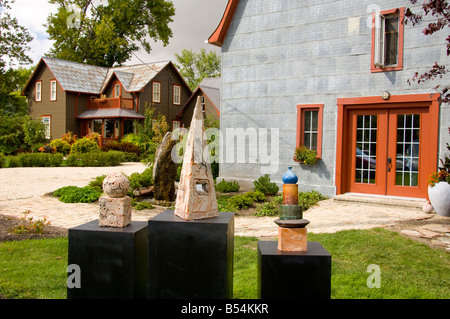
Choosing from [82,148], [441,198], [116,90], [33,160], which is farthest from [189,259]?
[116,90]

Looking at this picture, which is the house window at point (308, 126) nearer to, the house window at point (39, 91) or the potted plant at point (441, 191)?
the potted plant at point (441, 191)

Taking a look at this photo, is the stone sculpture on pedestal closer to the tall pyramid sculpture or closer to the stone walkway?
the tall pyramid sculpture

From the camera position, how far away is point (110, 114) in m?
27.7

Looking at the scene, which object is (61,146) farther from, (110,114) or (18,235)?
(18,235)

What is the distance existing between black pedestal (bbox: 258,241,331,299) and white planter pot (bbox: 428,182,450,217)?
237 inches

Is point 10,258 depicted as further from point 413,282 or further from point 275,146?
point 275,146

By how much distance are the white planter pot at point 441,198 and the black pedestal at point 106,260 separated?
686 centimetres

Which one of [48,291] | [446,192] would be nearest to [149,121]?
→ [446,192]

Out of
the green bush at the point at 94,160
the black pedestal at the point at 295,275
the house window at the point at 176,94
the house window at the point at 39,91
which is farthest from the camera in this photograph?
the house window at the point at 176,94

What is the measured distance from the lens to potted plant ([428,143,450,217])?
306 inches

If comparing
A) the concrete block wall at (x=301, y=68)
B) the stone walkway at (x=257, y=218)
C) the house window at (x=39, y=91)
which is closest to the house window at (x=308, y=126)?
the concrete block wall at (x=301, y=68)

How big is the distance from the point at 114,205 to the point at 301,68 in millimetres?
8383

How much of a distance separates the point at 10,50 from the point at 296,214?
74.5 feet

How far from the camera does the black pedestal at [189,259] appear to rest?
3.24 metres
